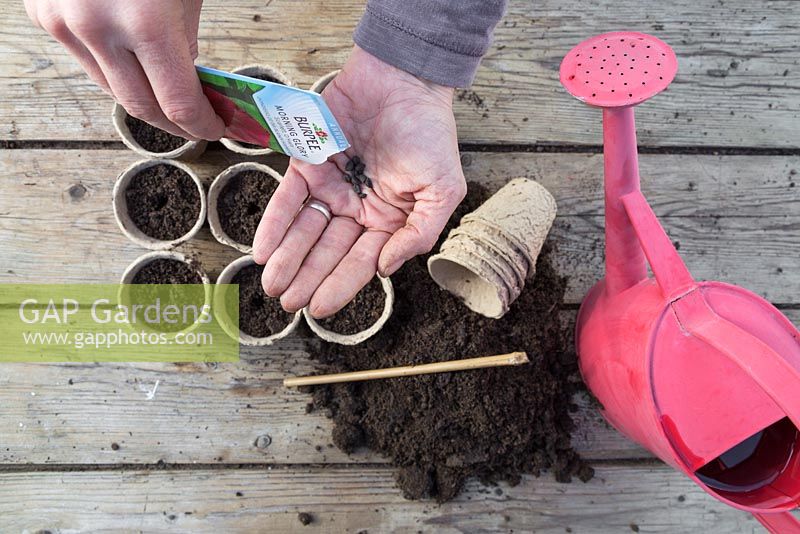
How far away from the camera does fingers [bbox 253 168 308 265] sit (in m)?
1.01

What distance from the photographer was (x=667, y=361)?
2.81 feet

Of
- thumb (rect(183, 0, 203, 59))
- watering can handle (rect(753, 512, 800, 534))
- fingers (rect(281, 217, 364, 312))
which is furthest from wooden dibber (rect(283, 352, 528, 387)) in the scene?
thumb (rect(183, 0, 203, 59))

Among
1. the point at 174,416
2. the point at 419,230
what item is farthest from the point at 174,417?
the point at 419,230

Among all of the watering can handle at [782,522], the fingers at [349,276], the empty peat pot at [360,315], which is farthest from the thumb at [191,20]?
the watering can handle at [782,522]

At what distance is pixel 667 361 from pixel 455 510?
651 millimetres

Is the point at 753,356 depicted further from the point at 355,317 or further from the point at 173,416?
the point at 173,416

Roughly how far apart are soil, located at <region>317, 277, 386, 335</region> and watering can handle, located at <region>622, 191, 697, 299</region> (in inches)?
21.1

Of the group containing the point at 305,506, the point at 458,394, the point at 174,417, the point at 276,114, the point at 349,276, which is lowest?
the point at 305,506

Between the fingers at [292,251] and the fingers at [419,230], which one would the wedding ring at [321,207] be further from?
the fingers at [419,230]

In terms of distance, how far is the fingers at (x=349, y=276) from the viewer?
1.00 m

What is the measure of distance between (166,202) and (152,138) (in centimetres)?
15

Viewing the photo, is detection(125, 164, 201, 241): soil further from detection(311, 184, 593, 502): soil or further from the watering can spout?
the watering can spout

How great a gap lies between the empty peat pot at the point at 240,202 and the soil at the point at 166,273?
101 millimetres

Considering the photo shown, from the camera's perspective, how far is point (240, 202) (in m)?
1.21
